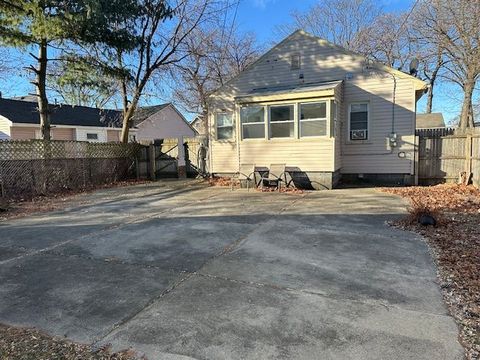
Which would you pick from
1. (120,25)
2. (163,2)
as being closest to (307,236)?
(120,25)

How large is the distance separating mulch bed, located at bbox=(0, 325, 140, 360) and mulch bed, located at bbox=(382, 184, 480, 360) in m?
2.62

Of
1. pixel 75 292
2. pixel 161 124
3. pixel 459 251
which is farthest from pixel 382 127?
pixel 161 124

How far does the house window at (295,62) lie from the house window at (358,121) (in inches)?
96.0

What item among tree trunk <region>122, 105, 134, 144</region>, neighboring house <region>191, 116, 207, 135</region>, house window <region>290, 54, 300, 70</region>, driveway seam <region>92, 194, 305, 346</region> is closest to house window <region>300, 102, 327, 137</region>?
house window <region>290, 54, 300, 70</region>

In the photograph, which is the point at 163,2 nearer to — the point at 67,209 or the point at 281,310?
the point at 67,209

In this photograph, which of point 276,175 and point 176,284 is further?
point 276,175

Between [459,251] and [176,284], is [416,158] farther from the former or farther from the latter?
[176,284]

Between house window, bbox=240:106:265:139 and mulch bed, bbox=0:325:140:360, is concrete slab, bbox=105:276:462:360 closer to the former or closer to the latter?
mulch bed, bbox=0:325:140:360

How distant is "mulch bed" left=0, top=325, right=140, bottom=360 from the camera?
2.41 m

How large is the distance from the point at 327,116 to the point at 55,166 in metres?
8.92

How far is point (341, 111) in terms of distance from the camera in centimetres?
1141

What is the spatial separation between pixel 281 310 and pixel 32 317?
2260 mm

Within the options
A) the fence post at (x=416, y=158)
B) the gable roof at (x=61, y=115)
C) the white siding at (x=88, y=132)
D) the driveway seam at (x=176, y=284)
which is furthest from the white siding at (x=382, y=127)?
the white siding at (x=88, y=132)

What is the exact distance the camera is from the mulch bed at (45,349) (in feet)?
7.92
